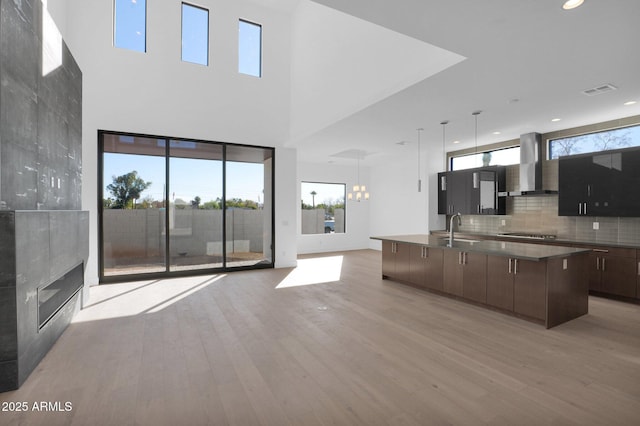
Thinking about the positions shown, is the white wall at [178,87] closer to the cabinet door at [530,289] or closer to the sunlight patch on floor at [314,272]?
the sunlight patch on floor at [314,272]

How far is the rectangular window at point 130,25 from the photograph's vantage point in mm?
5637

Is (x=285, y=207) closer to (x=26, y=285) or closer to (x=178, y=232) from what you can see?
(x=178, y=232)

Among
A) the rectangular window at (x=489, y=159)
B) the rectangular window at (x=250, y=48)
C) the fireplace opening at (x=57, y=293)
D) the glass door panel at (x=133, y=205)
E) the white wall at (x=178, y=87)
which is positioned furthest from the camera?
the rectangular window at (x=489, y=159)

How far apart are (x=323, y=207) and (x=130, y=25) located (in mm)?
6566

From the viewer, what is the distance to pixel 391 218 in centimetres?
1002

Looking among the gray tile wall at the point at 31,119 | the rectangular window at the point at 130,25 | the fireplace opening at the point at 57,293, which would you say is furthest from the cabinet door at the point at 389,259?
the rectangular window at the point at 130,25

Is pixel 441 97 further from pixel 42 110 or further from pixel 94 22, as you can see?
pixel 94 22

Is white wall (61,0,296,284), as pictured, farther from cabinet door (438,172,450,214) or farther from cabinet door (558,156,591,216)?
cabinet door (558,156,591,216)

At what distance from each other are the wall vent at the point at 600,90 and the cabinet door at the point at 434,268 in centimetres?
280

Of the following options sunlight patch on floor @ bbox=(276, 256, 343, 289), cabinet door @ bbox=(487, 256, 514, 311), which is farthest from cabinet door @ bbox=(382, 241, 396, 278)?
cabinet door @ bbox=(487, 256, 514, 311)

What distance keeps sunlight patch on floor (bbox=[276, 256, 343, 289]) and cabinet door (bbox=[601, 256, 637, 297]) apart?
13.8 ft

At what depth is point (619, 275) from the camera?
472cm

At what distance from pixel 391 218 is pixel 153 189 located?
6.71 m

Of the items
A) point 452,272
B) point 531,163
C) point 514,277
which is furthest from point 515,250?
point 531,163
